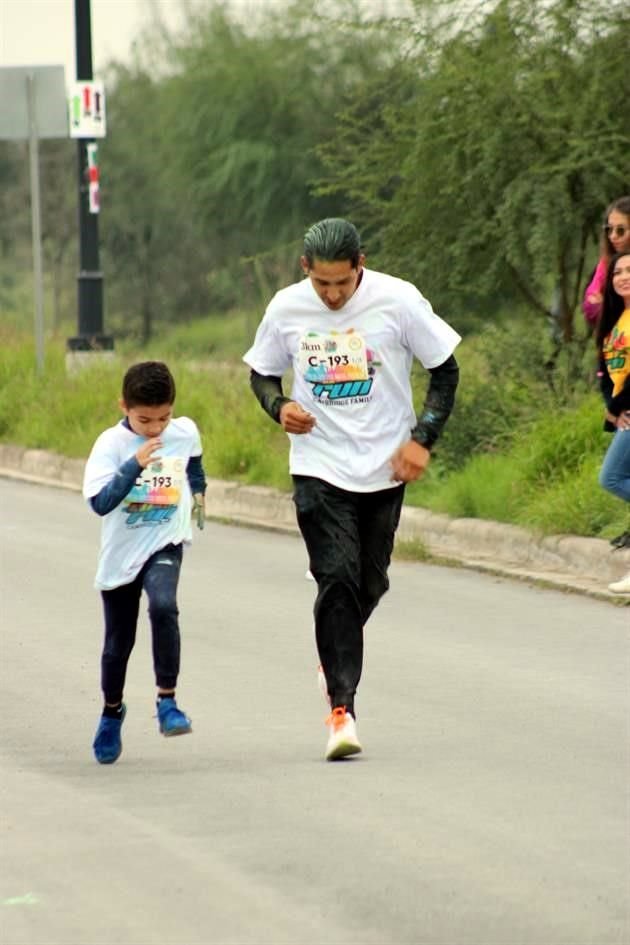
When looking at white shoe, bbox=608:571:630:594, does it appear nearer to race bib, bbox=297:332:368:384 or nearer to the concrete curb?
the concrete curb

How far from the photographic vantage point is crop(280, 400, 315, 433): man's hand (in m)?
8.00

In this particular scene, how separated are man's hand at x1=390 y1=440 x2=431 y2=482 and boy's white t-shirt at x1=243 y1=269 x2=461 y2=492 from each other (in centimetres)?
5

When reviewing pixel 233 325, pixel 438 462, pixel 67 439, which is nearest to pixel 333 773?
pixel 438 462

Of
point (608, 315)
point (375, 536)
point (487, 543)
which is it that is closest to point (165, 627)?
point (375, 536)

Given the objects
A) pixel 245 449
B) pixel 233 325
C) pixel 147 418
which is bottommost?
pixel 233 325

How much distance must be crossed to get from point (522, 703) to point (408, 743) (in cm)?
87

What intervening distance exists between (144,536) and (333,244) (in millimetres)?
1163

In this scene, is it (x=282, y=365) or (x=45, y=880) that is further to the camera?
(x=282, y=365)

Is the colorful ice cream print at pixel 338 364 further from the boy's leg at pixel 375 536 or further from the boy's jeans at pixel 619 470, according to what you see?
the boy's jeans at pixel 619 470

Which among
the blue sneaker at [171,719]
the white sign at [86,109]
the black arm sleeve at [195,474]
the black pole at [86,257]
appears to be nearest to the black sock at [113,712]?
the blue sneaker at [171,719]

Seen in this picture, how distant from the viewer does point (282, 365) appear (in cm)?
830

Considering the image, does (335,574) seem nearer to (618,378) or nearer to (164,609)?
(164,609)

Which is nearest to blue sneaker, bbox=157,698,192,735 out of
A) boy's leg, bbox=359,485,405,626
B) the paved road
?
the paved road

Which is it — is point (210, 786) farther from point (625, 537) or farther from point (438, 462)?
point (438, 462)
